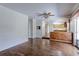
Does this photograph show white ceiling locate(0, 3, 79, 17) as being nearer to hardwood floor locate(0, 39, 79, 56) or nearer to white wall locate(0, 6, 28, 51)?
white wall locate(0, 6, 28, 51)

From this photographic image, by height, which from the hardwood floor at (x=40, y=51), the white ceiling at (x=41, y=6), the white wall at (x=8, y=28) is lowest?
the hardwood floor at (x=40, y=51)

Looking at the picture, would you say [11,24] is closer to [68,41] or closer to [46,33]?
[68,41]

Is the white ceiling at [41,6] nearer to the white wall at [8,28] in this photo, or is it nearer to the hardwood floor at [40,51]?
the white wall at [8,28]

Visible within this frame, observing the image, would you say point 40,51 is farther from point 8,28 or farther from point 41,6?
point 8,28

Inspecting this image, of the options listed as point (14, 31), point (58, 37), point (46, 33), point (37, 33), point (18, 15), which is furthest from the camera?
point (46, 33)

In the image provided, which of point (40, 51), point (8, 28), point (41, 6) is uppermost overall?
point (41, 6)

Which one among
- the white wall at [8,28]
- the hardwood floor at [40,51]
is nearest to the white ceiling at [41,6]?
the white wall at [8,28]

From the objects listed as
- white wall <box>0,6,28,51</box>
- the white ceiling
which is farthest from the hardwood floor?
the white ceiling

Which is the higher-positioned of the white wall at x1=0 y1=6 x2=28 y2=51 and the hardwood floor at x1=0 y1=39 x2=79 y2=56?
the white wall at x1=0 y1=6 x2=28 y2=51

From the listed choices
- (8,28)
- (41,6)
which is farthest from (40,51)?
(8,28)

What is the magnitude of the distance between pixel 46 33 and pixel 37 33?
1.91 m

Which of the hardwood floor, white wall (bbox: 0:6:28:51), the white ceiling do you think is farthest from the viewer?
white wall (bbox: 0:6:28:51)

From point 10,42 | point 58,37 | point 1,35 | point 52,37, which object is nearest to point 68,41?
point 58,37

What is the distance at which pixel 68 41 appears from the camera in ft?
30.4
